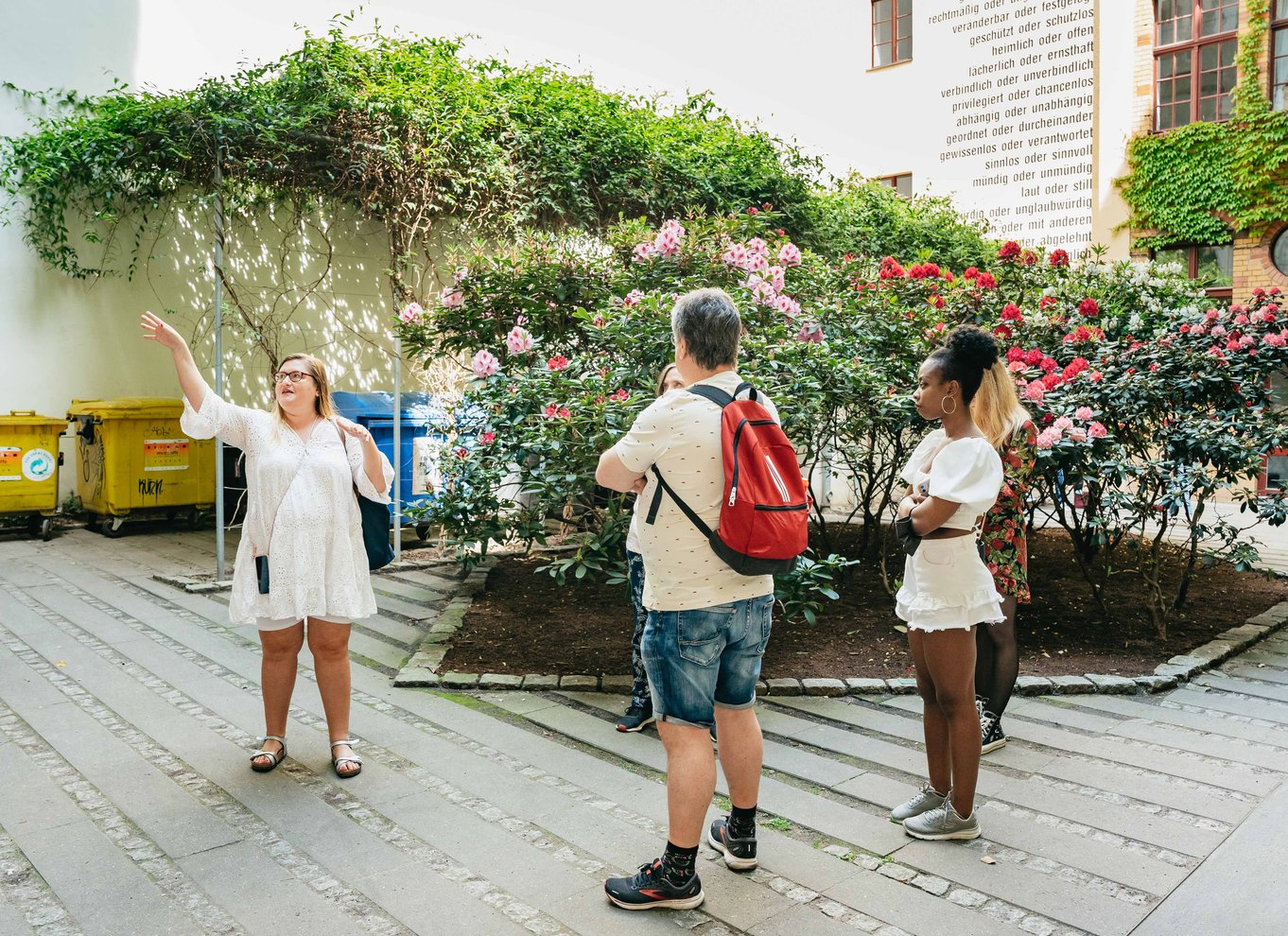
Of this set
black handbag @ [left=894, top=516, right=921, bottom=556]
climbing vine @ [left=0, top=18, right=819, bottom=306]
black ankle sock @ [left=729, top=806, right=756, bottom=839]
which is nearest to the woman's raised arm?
black ankle sock @ [left=729, top=806, right=756, bottom=839]

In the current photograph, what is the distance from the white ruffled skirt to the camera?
3.23 metres

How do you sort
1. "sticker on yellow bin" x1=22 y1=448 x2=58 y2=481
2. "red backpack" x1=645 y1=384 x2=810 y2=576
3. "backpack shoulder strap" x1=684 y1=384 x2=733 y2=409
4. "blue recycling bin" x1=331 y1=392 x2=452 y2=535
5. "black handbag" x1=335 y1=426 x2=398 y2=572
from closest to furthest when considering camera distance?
"red backpack" x1=645 y1=384 x2=810 y2=576 < "backpack shoulder strap" x1=684 y1=384 x2=733 y2=409 < "black handbag" x1=335 y1=426 x2=398 y2=572 < "blue recycling bin" x1=331 y1=392 x2=452 y2=535 < "sticker on yellow bin" x1=22 y1=448 x2=58 y2=481

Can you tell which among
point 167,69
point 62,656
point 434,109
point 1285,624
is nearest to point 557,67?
point 434,109

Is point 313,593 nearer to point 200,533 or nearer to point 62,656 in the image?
point 62,656

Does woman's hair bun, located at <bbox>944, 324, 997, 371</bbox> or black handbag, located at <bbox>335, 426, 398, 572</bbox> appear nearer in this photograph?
woman's hair bun, located at <bbox>944, 324, 997, 371</bbox>

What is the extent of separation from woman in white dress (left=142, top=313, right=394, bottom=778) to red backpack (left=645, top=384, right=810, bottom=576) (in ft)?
5.61

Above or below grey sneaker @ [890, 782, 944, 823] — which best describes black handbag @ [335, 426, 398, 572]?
above

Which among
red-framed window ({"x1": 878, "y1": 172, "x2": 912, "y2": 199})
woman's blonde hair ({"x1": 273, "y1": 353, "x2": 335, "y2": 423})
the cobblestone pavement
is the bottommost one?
the cobblestone pavement

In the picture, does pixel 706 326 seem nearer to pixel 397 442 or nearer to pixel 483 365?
pixel 483 365

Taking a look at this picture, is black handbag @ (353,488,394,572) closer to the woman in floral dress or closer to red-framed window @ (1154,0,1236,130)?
the woman in floral dress

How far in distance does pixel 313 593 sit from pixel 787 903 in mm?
2132

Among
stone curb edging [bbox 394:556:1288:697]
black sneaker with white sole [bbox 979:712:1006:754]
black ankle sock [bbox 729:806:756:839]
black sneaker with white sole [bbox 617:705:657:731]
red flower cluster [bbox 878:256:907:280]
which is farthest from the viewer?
red flower cluster [bbox 878:256:907:280]

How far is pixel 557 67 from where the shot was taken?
11.4 meters

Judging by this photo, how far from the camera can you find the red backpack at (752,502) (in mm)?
2709
